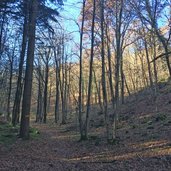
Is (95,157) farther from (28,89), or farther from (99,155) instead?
(28,89)

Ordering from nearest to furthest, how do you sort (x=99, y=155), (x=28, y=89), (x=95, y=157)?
(x=95, y=157) → (x=99, y=155) → (x=28, y=89)

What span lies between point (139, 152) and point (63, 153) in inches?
135

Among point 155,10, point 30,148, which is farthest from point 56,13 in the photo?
point 30,148

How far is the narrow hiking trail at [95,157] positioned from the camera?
9266 millimetres

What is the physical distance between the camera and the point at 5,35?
85.8ft

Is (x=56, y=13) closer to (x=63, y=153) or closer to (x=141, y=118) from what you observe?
(x=63, y=153)

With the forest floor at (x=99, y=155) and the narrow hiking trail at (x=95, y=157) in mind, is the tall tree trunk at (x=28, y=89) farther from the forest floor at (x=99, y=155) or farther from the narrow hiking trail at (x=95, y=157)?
the narrow hiking trail at (x=95, y=157)

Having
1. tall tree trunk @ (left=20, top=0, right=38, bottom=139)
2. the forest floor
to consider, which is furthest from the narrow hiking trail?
tall tree trunk @ (left=20, top=0, right=38, bottom=139)

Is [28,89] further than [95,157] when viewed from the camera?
Yes

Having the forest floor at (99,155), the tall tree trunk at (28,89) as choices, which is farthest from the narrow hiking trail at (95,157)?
the tall tree trunk at (28,89)

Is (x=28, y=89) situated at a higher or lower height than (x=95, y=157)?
higher

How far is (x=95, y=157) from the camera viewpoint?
11.6 metres

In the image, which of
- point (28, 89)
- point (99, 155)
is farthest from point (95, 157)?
point (28, 89)

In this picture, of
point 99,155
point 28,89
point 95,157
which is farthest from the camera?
point 28,89
